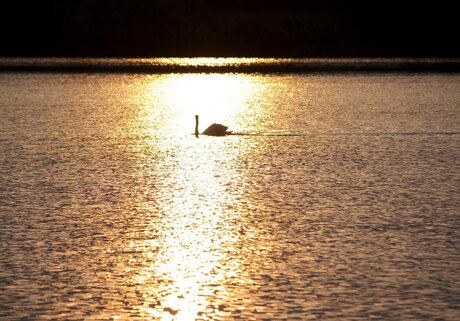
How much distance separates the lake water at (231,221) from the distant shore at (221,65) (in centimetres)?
7705

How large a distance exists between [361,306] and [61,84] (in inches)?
2875

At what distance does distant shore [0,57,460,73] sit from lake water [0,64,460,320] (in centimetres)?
7705

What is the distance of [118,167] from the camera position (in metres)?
27.7

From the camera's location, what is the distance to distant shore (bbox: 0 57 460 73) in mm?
120188

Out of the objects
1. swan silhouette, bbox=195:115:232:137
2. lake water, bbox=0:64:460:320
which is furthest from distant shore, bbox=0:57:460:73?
lake water, bbox=0:64:460:320

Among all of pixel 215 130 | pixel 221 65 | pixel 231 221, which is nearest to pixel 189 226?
pixel 231 221

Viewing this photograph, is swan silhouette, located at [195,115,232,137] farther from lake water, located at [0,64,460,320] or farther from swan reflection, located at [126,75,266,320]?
lake water, located at [0,64,460,320]

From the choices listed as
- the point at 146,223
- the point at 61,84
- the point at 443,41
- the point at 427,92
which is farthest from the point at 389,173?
the point at 443,41

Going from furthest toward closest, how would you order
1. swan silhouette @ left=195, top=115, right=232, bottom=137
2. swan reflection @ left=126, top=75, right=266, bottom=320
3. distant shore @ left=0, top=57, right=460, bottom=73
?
1. distant shore @ left=0, top=57, right=460, bottom=73
2. swan silhouette @ left=195, top=115, right=232, bottom=137
3. swan reflection @ left=126, top=75, right=266, bottom=320

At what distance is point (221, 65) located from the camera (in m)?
141

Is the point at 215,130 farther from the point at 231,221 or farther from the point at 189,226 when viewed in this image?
the point at 189,226

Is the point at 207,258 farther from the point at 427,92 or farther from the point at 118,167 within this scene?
the point at 427,92

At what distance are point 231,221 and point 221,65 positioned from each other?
12264cm

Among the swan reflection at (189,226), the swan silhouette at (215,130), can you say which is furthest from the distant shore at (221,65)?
the swan reflection at (189,226)
